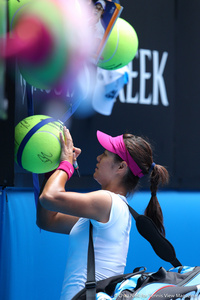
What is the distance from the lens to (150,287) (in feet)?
6.72

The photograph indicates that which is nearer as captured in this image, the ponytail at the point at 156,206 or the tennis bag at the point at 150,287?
the tennis bag at the point at 150,287

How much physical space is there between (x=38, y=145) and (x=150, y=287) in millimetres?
716

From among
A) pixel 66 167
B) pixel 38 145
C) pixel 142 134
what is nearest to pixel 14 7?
pixel 38 145

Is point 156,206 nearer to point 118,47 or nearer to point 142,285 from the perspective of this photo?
point 142,285

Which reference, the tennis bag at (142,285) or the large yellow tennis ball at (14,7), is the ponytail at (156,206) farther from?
the large yellow tennis ball at (14,7)

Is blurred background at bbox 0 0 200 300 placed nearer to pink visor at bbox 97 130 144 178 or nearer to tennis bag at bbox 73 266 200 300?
pink visor at bbox 97 130 144 178

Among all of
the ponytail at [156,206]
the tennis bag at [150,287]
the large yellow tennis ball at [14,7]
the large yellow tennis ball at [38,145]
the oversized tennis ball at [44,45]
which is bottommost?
the tennis bag at [150,287]

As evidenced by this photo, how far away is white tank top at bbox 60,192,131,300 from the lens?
7.18 feet

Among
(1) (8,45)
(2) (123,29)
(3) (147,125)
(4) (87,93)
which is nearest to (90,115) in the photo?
(4) (87,93)

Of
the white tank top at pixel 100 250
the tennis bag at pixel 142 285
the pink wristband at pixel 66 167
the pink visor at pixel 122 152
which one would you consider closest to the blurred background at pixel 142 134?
the pink visor at pixel 122 152

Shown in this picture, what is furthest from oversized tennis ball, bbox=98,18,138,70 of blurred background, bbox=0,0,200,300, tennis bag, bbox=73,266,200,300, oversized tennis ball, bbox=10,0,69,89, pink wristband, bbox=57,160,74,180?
tennis bag, bbox=73,266,200,300

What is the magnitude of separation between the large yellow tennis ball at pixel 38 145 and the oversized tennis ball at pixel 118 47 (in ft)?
1.89

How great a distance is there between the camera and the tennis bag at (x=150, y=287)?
199 centimetres

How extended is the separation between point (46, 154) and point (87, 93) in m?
1.07
